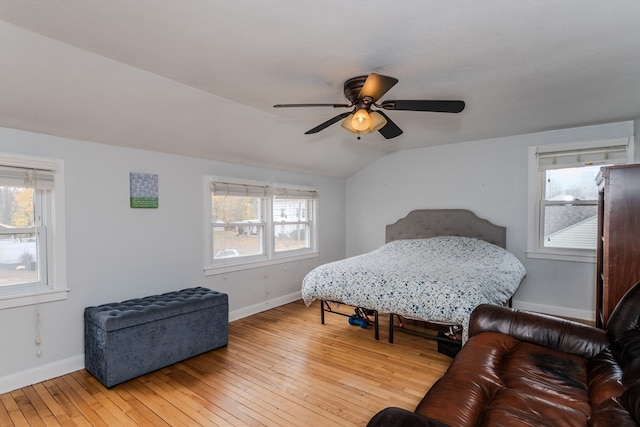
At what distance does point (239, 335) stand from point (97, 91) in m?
2.73

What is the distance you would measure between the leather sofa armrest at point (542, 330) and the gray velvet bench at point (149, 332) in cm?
239

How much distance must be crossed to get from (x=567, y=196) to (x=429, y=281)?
264 cm

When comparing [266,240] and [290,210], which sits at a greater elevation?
[290,210]

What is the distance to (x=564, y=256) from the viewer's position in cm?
411

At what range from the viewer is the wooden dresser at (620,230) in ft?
6.44

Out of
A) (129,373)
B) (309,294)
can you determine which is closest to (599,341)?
(309,294)

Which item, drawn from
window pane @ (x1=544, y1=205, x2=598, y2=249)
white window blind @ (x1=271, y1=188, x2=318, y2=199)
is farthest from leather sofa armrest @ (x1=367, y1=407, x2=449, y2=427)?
window pane @ (x1=544, y1=205, x2=598, y2=249)

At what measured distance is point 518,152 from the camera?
4.42m

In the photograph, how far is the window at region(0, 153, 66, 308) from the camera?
8.30 ft

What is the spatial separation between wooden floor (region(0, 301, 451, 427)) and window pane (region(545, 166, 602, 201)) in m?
2.70

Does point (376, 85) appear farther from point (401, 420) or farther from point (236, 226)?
point (236, 226)

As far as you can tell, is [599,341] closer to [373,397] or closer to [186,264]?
[373,397]

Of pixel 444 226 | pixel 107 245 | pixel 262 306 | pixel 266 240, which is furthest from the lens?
pixel 444 226

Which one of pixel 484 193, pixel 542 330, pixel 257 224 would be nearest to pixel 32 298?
pixel 257 224
